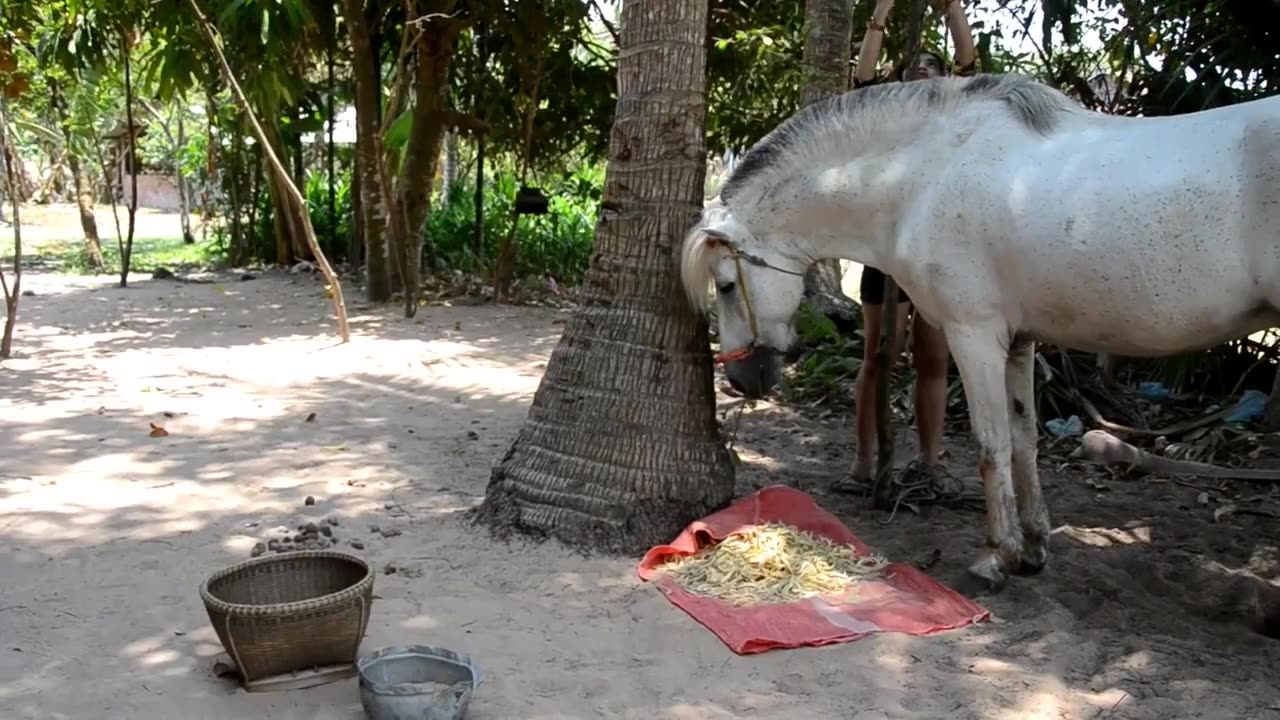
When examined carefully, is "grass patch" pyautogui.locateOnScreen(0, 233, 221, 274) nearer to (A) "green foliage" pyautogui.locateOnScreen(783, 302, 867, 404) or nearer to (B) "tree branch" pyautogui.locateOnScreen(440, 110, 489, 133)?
(B) "tree branch" pyautogui.locateOnScreen(440, 110, 489, 133)

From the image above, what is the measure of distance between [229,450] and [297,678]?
8.40 ft

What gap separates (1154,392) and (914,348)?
2.59 meters

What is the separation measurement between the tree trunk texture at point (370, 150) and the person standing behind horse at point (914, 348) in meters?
6.06

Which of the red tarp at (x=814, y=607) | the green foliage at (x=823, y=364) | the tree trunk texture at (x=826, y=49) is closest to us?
the red tarp at (x=814, y=607)

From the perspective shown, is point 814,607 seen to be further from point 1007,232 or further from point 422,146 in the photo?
point 422,146

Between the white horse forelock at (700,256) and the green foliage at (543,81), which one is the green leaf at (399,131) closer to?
the green foliage at (543,81)

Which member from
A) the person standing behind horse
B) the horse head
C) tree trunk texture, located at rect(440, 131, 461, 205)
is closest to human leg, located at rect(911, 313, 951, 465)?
the person standing behind horse

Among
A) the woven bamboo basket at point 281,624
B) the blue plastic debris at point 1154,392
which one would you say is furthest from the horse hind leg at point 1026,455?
the blue plastic debris at point 1154,392

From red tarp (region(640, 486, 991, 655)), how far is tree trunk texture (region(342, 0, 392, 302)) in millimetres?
6573

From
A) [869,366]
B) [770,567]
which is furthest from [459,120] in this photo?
[770,567]

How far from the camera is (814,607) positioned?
3434mm

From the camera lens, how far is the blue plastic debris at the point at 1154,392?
20.4 ft

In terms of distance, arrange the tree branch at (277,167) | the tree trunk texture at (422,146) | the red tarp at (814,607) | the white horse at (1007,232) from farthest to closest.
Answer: the tree trunk texture at (422,146) < the tree branch at (277,167) < the red tarp at (814,607) < the white horse at (1007,232)

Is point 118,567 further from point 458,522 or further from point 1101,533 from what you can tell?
point 1101,533
